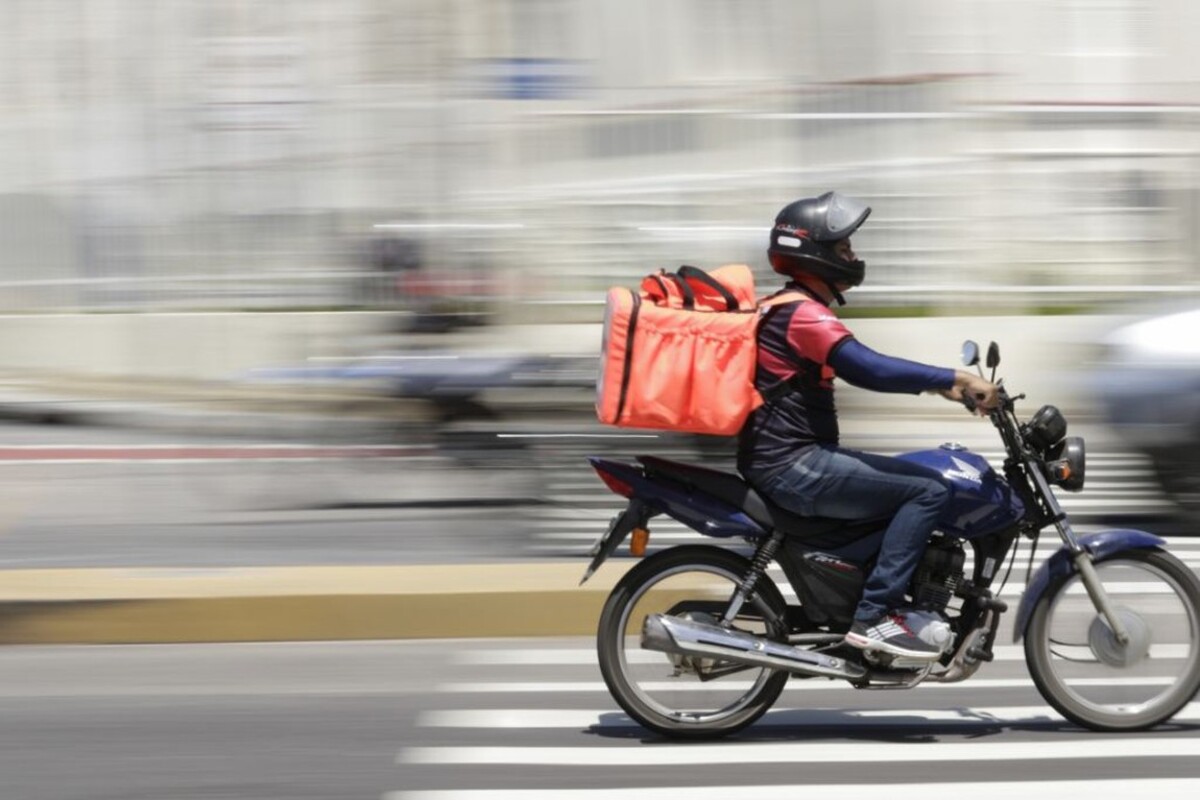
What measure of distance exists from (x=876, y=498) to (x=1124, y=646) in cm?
94

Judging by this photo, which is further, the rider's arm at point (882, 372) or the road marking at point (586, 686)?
the road marking at point (586, 686)

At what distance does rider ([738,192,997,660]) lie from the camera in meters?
6.12

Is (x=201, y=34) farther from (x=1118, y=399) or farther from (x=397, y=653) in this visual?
(x=397, y=653)

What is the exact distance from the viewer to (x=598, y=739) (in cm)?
647

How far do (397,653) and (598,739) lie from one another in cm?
→ 152

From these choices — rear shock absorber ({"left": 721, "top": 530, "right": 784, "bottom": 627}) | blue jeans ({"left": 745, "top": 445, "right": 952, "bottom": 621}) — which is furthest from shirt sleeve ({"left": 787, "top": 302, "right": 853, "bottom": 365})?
rear shock absorber ({"left": 721, "top": 530, "right": 784, "bottom": 627})

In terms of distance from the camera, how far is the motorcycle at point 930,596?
244 inches

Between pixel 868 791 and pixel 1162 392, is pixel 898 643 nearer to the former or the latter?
pixel 868 791

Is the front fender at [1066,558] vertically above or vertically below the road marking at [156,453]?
above

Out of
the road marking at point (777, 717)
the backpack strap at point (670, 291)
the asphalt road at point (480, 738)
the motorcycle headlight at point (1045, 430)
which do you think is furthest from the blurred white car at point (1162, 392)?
the backpack strap at point (670, 291)

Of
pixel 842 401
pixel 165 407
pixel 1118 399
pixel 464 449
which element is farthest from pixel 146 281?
pixel 1118 399

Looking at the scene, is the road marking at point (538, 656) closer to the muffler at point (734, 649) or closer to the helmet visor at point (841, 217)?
the muffler at point (734, 649)

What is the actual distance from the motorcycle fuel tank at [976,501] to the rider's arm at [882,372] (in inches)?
12.7

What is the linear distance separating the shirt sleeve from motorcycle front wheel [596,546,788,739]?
736 mm
